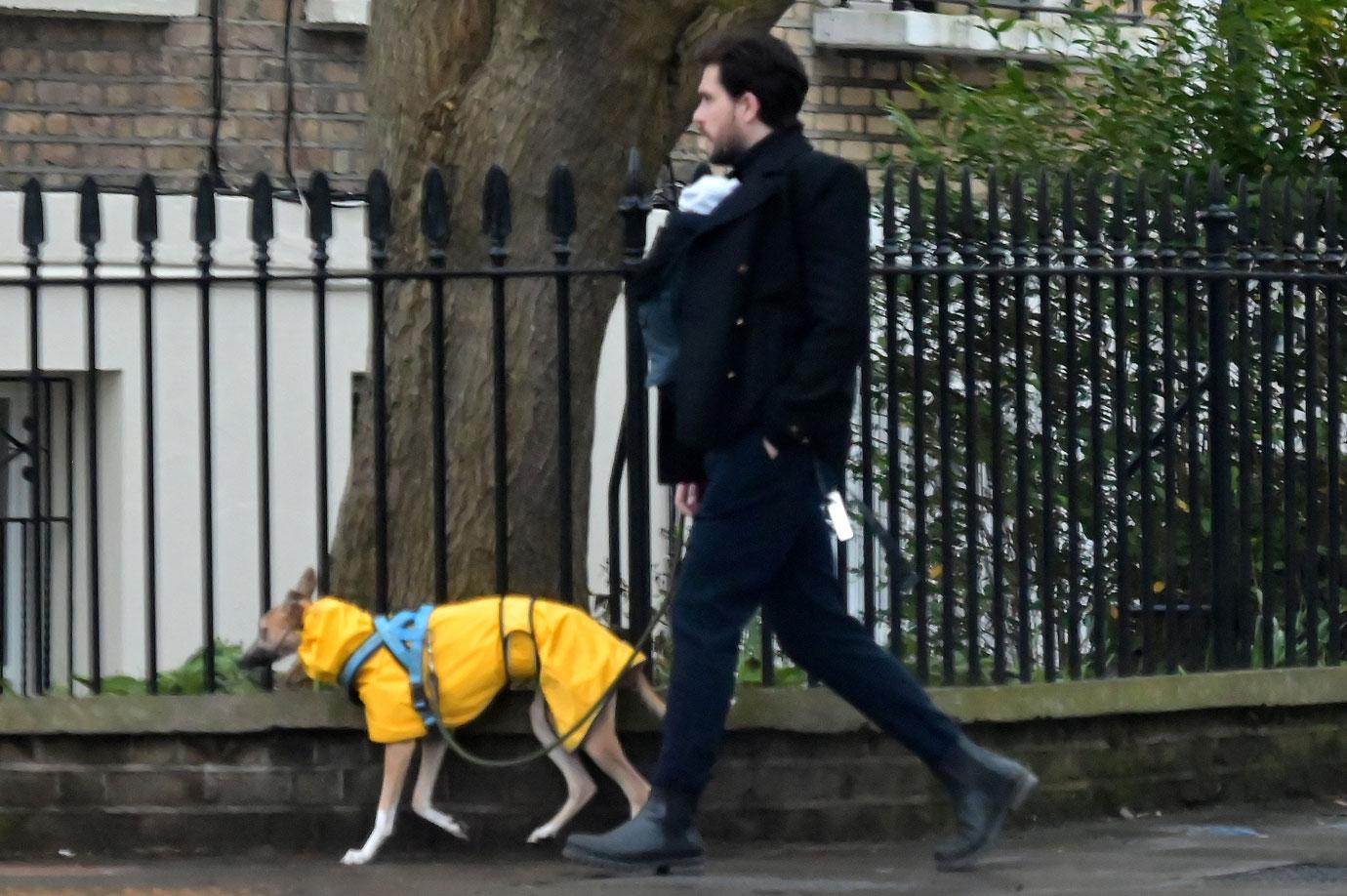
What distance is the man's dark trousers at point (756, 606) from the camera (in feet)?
18.1

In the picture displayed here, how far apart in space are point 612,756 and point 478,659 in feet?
1.37

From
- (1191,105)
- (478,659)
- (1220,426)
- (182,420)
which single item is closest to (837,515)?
(478,659)

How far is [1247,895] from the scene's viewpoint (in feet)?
18.0

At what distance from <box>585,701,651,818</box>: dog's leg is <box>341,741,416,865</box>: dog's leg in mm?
438

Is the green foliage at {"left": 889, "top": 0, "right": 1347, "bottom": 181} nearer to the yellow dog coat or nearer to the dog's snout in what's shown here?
the yellow dog coat

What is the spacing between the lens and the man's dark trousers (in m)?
5.53

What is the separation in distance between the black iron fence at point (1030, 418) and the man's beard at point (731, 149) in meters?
0.66

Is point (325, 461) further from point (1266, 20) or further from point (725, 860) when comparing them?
point (1266, 20)

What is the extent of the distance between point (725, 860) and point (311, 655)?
43.6 inches

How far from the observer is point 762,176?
18.1 ft

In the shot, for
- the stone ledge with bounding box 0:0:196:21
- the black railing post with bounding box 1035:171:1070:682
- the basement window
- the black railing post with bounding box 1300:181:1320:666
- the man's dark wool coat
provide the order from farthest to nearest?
the basement window
the stone ledge with bounding box 0:0:196:21
the black railing post with bounding box 1300:181:1320:666
the black railing post with bounding box 1035:171:1070:682
the man's dark wool coat

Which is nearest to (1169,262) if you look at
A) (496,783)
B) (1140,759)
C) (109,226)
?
(1140,759)

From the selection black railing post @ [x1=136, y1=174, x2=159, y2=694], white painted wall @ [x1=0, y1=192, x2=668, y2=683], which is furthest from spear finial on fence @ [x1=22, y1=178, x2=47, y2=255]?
white painted wall @ [x1=0, y1=192, x2=668, y2=683]

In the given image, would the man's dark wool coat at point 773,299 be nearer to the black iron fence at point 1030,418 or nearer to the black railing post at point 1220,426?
the black iron fence at point 1030,418
